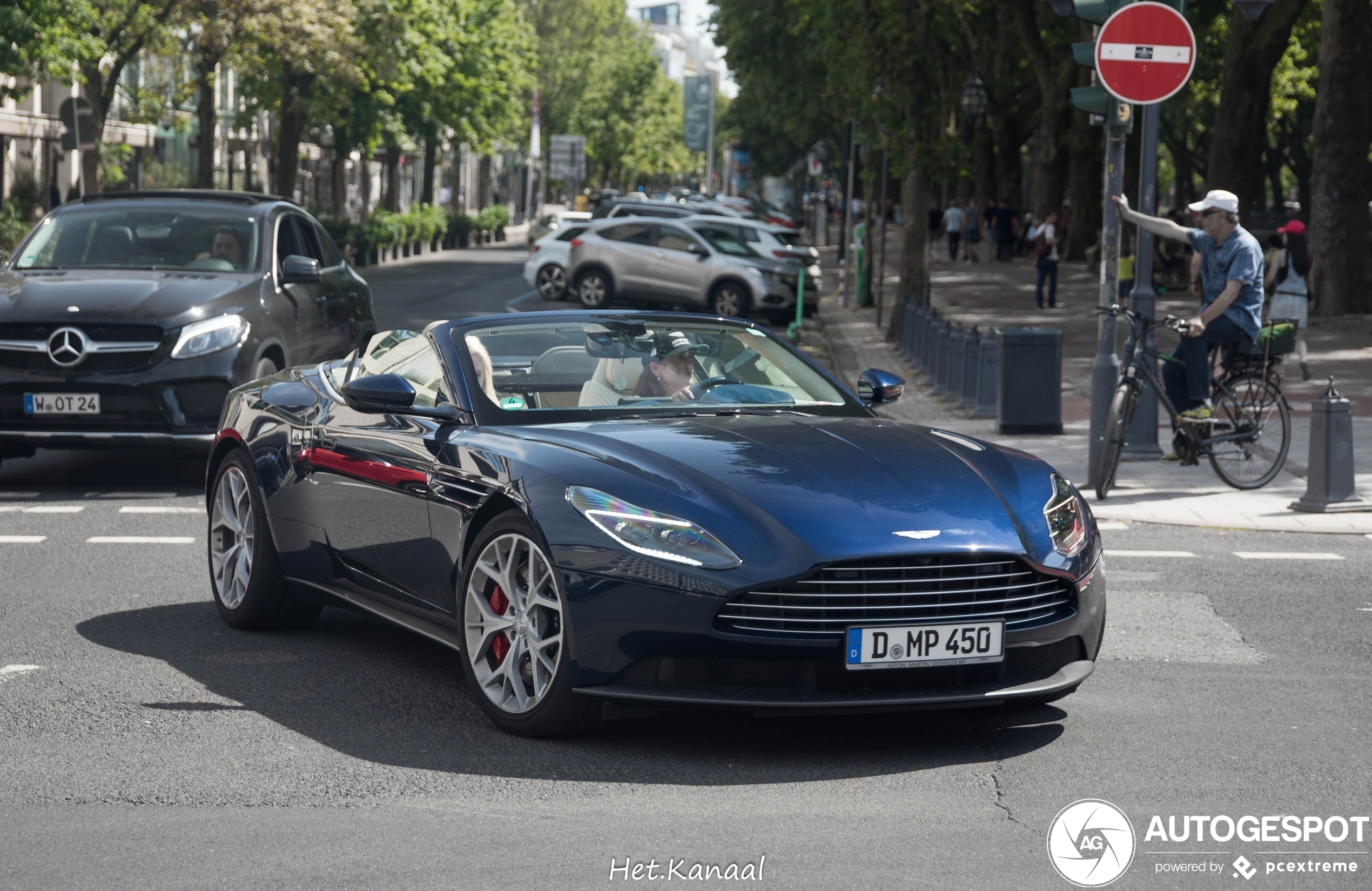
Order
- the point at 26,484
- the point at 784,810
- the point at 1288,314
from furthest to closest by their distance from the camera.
Answer: the point at 1288,314 → the point at 26,484 → the point at 784,810

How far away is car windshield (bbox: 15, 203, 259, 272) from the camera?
11.3 metres

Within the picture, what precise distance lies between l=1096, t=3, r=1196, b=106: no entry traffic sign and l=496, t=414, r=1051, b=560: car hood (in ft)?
19.8

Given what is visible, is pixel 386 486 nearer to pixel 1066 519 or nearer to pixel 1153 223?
pixel 1066 519

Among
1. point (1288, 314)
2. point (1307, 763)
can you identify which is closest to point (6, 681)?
point (1307, 763)

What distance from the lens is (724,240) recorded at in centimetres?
3016

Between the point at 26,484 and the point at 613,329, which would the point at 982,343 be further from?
the point at 613,329

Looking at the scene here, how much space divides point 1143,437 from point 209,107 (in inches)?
1200

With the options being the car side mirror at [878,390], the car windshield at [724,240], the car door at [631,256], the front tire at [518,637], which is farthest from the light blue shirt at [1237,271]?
the car door at [631,256]

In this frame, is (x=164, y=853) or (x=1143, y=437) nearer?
(x=164, y=853)

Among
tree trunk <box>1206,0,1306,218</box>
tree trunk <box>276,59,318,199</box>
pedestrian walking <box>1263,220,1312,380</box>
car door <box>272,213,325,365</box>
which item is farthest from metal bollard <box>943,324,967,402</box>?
tree trunk <box>276,59,318,199</box>

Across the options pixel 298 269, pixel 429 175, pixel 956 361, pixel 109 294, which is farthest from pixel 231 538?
pixel 429 175

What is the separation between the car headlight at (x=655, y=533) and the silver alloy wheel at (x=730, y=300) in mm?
24349

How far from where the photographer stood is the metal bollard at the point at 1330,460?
1046 cm

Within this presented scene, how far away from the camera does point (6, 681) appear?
233 inches
